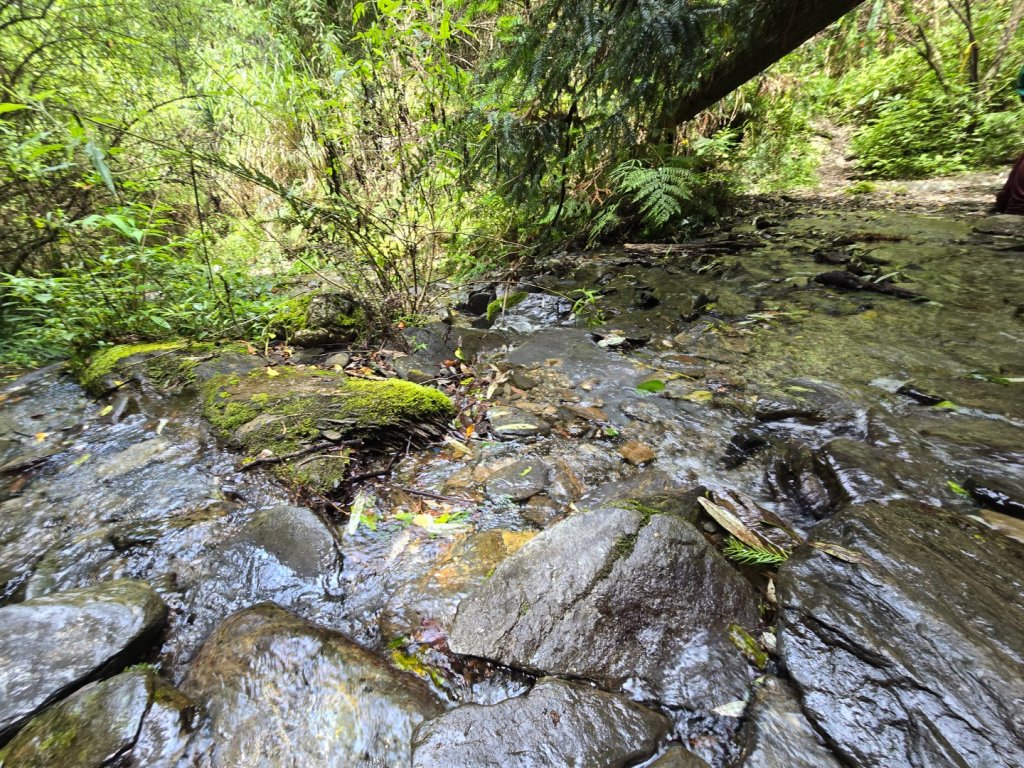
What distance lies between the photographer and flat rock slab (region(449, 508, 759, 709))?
129 centimetres

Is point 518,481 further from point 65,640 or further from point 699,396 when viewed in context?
point 65,640

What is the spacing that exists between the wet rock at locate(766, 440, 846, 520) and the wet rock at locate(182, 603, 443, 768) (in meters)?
1.67

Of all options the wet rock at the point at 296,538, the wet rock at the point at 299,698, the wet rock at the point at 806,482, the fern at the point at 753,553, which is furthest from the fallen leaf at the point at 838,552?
the wet rock at the point at 296,538

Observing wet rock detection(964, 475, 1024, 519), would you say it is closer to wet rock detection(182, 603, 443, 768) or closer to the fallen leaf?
the fallen leaf

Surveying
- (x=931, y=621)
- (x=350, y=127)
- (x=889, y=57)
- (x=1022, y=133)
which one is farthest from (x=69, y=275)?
(x=889, y=57)

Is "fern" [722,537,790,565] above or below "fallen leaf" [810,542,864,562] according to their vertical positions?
below

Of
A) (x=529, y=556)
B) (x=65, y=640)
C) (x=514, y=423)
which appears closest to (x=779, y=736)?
(x=529, y=556)

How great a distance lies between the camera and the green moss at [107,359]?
10.2ft

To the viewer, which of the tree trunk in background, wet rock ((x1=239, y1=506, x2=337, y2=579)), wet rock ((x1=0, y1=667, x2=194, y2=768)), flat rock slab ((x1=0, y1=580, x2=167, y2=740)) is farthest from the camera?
the tree trunk in background

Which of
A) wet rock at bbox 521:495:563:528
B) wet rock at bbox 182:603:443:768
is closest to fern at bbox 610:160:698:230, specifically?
wet rock at bbox 521:495:563:528

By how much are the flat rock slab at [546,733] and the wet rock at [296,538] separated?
0.81 metres

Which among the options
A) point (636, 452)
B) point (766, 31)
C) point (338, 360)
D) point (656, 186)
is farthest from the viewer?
point (656, 186)

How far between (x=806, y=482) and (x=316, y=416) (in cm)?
246

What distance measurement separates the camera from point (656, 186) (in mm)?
5500
